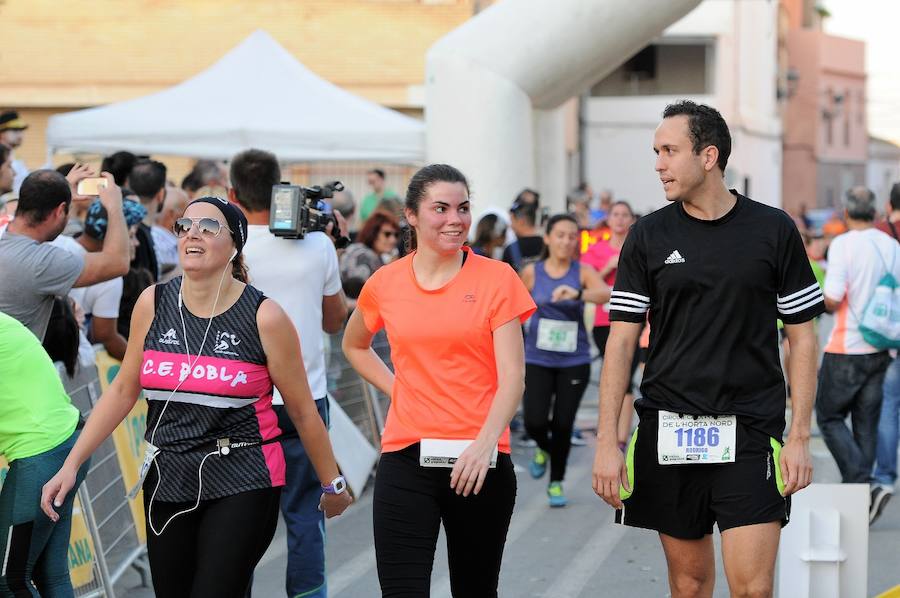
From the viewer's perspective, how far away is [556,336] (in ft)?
30.6

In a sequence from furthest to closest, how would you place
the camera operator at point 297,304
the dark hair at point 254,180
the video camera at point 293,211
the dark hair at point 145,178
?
the dark hair at point 145,178 < the dark hair at point 254,180 < the camera operator at point 297,304 < the video camera at point 293,211

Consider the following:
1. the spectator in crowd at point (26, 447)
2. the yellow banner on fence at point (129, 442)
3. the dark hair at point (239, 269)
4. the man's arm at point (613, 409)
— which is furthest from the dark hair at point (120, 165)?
the man's arm at point (613, 409)

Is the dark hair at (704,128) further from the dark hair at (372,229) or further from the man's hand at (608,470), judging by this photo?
the dark hair at (372,229)

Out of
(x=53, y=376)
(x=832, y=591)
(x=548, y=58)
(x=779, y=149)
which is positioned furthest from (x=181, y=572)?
(x=779, y=149)

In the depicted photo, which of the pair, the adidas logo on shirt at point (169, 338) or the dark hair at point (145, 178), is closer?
the adidas logo on shirt at point (169, 338)

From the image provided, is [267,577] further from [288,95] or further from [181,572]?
[288,95]

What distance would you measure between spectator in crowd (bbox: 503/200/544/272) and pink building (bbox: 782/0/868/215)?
4409cm

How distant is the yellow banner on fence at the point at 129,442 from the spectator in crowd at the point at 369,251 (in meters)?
2.74

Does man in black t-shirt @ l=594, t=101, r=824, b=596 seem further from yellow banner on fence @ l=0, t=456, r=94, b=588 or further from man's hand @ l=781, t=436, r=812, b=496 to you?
yellow banner on fence @ l=0, t=456, r=94, b=588

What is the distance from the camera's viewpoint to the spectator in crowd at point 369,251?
10.1m

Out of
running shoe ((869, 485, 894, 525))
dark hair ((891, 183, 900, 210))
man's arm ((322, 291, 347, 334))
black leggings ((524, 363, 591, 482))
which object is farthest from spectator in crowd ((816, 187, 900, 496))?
man's arm ((322, 291, 347, 334))

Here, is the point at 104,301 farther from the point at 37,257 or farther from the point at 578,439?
the point at 578,439

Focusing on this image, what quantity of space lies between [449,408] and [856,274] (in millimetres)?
4506

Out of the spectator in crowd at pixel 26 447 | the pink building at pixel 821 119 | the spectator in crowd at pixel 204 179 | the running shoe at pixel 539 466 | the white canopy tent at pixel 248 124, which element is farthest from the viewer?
the pink building at pixel 821 119
